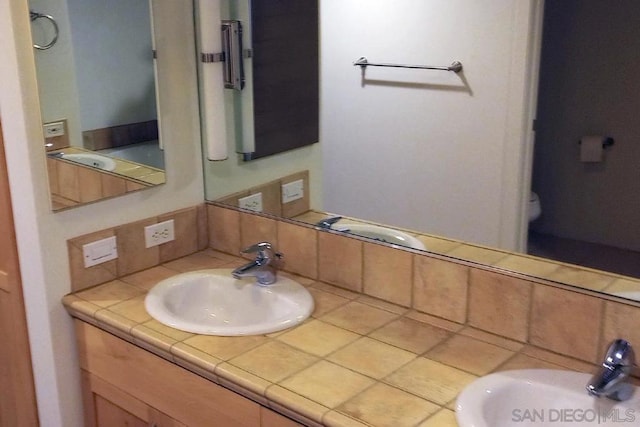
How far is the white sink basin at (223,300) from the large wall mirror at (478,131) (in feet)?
0.73

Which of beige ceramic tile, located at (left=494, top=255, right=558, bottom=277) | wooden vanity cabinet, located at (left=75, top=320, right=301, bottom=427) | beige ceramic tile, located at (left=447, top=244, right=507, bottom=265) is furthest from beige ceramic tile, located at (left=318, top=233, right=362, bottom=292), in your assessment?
wooden vanity cabinet, located at (left=75, top=320, right=301, bottom=427)

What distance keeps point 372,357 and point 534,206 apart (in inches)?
19.6

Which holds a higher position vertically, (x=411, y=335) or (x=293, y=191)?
(x=293, y=191)

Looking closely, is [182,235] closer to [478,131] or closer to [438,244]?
[438,244]

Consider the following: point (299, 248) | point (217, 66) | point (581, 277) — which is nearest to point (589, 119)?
point (581, 277)

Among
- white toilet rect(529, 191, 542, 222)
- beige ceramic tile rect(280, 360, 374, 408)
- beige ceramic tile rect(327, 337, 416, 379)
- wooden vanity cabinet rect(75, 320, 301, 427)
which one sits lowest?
wooden vanity cabinet rect(75, 320, 301, 427)

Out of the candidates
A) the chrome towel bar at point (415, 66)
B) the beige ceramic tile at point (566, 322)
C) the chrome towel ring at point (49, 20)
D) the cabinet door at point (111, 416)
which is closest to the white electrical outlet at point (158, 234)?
the cabinet door at point (111, 416)

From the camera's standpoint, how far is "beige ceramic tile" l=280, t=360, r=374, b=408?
1.43m

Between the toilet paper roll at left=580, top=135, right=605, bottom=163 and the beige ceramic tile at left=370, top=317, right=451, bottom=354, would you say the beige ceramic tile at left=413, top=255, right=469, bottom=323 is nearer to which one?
the beige ceramic tile at left=370, top=317, right=451, bottom=354

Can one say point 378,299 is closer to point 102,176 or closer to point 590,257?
point 590,257

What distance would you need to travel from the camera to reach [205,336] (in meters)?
1.70

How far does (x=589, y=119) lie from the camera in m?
1.56

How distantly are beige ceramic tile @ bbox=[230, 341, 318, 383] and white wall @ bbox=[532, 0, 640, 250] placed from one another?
60 centimetres

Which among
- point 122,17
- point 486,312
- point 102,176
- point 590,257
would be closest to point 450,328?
point 486,312
